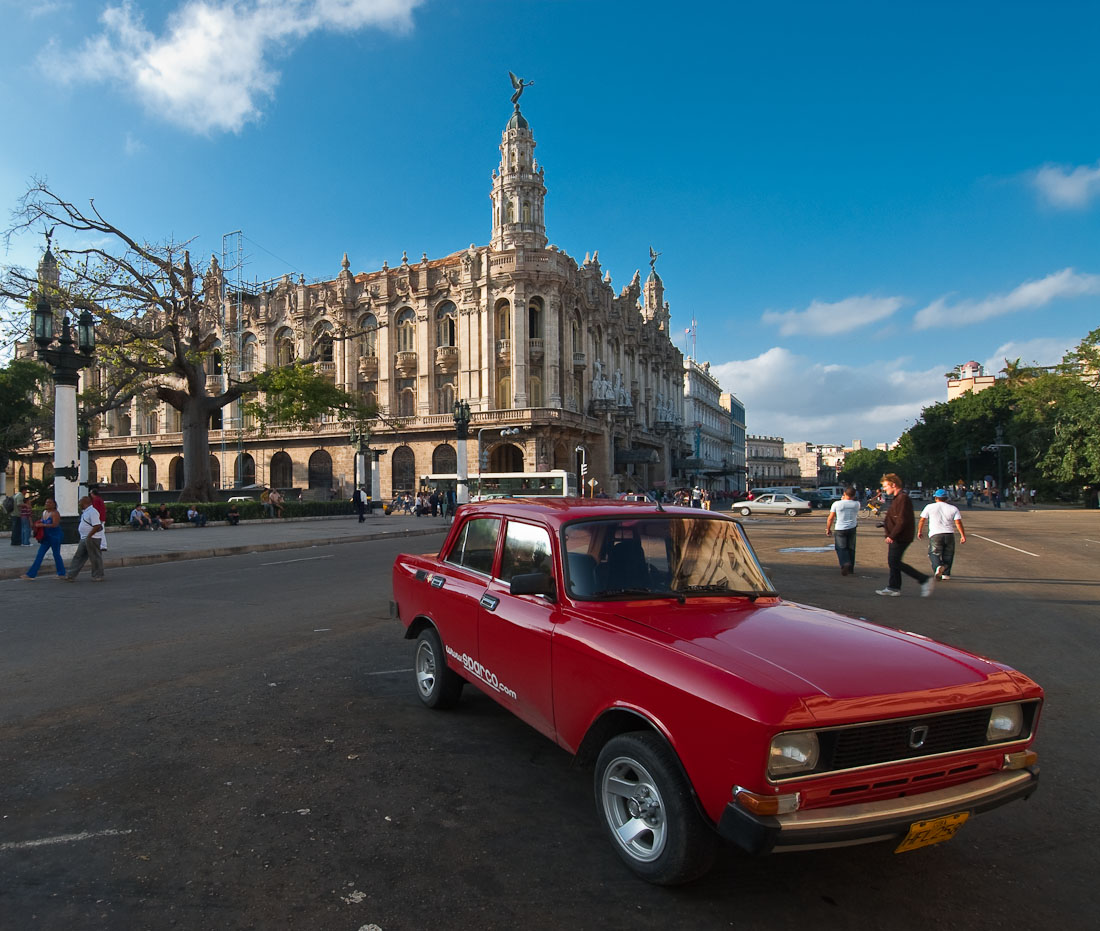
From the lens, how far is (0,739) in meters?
4.58

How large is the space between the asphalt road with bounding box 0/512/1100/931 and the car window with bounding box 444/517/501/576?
111 cm

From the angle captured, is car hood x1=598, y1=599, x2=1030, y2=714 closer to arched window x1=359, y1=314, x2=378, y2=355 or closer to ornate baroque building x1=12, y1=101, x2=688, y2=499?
ornate baroque building x1=12, y1=101, x2=688, y2=499

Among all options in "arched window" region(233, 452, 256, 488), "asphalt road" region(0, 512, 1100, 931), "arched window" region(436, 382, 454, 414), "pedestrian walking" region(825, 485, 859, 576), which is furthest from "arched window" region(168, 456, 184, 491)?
"pedestrian walking" region(825, 485, 859, 576)

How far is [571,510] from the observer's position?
13.6 feet

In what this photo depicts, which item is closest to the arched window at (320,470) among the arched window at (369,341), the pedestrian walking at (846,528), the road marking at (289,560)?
the arched window at (369,341)

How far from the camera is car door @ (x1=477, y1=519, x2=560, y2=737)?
11.9ft

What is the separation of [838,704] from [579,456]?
50.7m

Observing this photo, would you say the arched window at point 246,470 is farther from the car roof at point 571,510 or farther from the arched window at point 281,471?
the car roof at point 571,510

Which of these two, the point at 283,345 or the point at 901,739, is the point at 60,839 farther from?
the point at 283,345

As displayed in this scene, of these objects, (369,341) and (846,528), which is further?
(369,341)

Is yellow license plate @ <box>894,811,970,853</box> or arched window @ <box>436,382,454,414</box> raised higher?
arched window @ <box>436,382,454,414</box>

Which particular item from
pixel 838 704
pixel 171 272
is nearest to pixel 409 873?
pixel 838 704

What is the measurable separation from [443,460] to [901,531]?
42451 millimetres

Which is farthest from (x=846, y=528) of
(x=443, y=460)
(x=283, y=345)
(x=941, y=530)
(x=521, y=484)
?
(x=283, y=345)
